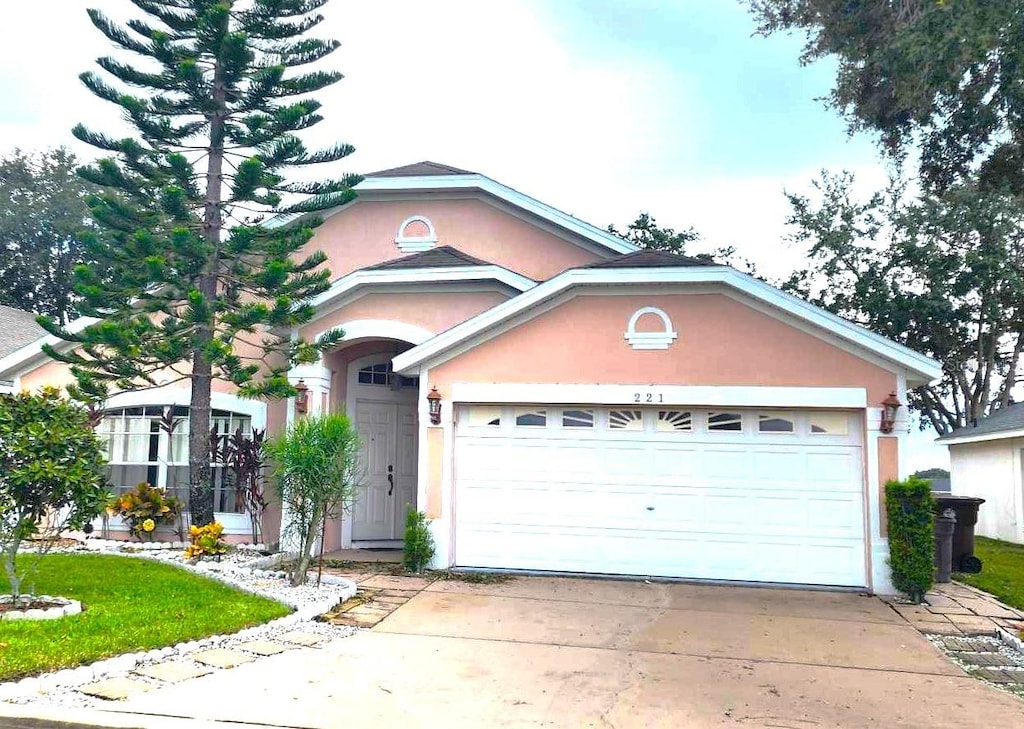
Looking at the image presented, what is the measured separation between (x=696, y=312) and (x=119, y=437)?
916 centimetres

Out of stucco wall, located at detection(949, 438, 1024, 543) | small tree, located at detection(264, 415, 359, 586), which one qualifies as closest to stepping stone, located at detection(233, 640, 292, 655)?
small tree, located at detection(264, 415, 359, 586)

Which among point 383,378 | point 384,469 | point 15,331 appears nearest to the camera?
point 384,469

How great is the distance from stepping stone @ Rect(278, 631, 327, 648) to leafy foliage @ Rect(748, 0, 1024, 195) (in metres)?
8.25

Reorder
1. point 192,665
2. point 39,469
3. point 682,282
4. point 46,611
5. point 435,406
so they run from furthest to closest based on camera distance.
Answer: point 435,406 → point 682,282 → point 39,469 → point 46,611 → point 192,665

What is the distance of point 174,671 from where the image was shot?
19.0 ft

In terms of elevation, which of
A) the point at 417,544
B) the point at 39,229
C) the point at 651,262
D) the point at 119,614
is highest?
the point at 39,229

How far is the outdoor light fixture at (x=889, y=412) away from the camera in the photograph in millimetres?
9156

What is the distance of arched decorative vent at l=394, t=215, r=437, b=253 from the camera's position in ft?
43.1

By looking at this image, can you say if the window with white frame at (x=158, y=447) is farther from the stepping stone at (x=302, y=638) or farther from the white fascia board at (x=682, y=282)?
the stepping stone at (x=302, y=638)

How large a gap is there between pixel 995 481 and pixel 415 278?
14.3m

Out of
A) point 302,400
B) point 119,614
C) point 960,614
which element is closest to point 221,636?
point 119,614

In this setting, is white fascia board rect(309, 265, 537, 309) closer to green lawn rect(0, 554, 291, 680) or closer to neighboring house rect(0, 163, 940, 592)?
neighboring house rect(0, 163, 940, 592)

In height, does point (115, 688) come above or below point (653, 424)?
below

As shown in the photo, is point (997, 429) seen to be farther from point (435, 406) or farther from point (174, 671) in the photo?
point (174, 671)
